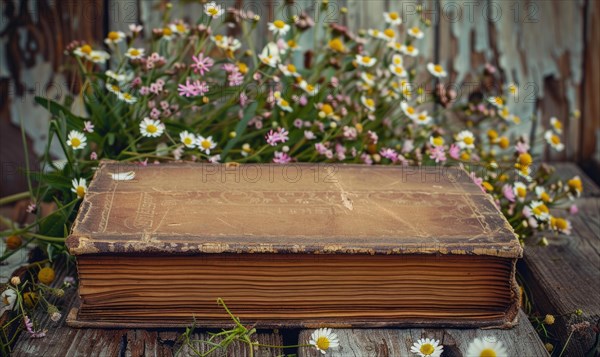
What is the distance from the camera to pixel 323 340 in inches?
47.2

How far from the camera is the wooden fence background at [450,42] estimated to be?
2072 mm

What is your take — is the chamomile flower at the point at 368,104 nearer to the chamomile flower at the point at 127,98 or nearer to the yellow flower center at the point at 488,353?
the chamomile flower at the point at 127,98

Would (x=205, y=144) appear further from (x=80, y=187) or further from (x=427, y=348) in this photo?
(x=427, y=348)

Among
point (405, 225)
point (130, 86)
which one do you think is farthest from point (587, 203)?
point (130, 86)

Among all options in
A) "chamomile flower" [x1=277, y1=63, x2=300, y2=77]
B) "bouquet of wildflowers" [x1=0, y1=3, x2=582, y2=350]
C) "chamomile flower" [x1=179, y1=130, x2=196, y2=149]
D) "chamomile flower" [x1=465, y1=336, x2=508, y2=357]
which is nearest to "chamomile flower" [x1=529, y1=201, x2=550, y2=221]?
"bouquet of wildflowers" [x1=0, y1=3, x2=582, y2=350]

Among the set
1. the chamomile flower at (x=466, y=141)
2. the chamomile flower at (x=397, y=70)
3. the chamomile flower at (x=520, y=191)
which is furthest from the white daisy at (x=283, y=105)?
the chamomile flower at (x=520, y=191)

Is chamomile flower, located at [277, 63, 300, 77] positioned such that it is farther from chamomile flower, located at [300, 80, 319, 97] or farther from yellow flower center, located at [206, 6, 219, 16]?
yellow flower center, located at [206, 6, 219, 16]

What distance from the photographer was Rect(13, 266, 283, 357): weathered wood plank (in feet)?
3.88

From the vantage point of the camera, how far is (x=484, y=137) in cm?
219

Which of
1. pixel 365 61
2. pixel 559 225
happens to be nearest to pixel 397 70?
pixel 365 61

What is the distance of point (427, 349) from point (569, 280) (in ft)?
1.30

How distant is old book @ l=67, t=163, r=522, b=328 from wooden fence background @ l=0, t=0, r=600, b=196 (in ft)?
2.91

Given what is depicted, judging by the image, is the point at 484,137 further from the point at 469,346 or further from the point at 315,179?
the point at 469,346

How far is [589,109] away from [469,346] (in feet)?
4.11
